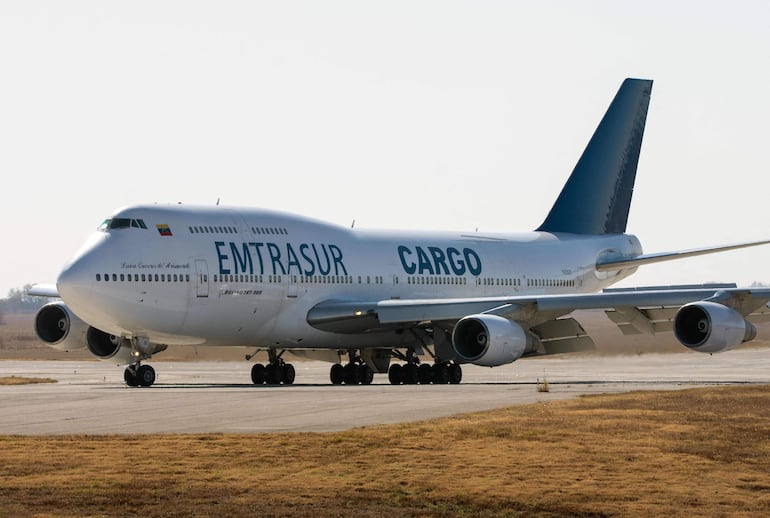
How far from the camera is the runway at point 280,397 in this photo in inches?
837

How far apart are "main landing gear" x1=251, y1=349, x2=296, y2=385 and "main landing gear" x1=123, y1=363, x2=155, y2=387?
478 cm

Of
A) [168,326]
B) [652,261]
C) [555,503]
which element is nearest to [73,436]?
[555,503]

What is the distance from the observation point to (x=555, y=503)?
45.7 feet

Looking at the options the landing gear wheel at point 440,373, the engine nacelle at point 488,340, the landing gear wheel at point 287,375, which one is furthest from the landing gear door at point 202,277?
the landing gear wheel at point 440,373

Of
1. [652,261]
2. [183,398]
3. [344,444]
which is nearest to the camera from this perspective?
[344,444]

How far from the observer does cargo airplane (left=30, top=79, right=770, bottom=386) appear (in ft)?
111

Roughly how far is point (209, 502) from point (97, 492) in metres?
1.27

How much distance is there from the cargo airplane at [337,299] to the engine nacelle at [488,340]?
0.04 m

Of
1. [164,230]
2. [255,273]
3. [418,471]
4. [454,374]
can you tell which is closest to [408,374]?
[454,374]

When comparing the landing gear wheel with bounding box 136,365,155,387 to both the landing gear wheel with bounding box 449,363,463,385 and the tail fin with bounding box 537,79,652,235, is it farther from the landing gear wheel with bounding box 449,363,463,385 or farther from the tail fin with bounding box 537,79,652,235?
the tail fin with bounding box 537,79,652,235

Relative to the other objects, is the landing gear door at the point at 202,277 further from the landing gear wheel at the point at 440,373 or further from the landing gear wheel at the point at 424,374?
the landing gear wheel at the point at 440,373

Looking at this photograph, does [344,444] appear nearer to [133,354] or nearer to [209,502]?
[209,502]

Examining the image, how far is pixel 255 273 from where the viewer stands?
3609 cm

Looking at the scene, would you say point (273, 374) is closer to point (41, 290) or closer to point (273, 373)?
point (273, 373)
